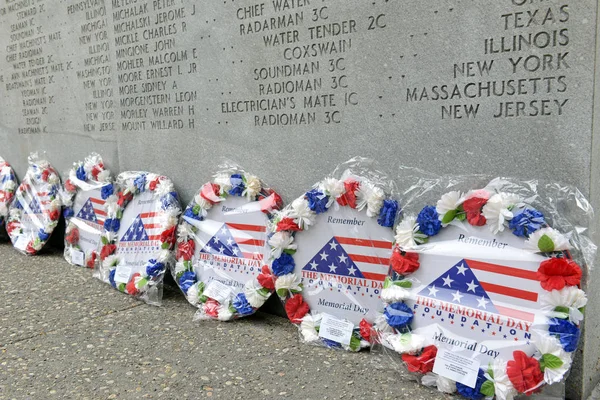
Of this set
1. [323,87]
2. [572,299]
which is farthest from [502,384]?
[323,87]

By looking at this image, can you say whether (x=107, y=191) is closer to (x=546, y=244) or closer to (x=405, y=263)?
(x=405, y=263)

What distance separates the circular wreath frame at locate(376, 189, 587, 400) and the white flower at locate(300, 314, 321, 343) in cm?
50

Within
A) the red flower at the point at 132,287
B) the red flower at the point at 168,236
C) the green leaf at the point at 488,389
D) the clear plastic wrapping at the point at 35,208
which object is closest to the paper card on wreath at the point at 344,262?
the green leaf at the point at 488,389

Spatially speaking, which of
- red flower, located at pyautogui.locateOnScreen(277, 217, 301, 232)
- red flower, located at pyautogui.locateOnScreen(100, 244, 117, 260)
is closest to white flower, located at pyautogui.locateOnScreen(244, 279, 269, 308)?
red flower, located at pyautogui.locateOnScreen(277, 217, 301, 232)

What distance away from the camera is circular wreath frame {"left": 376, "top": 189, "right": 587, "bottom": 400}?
2320mm

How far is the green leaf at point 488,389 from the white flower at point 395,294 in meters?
Result: 0.52

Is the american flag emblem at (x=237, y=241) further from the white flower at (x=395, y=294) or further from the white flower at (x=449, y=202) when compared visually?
the white flower at (x=449, y=202)

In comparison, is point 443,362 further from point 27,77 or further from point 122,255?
point 27,77

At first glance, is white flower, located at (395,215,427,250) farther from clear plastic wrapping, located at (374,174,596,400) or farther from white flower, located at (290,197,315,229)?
white flower, located at (290,197,315,229)

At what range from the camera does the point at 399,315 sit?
2.71m

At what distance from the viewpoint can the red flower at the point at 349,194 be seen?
10.0ft

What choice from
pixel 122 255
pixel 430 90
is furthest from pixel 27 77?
pixel 430 90

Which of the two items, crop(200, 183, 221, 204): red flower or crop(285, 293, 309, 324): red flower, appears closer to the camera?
crop(285, 293, 309, 324): red flower

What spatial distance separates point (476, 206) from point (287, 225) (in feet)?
3.72
